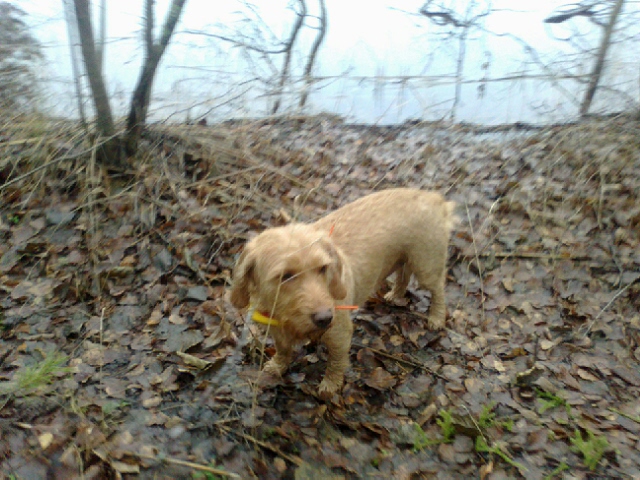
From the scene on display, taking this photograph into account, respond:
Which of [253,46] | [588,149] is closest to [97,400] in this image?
[253,46]

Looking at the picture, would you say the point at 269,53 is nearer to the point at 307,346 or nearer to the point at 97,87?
the point at 97,87

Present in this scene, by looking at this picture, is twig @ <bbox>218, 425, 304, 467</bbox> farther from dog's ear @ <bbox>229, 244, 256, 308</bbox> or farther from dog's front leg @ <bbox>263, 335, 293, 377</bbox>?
dog's ear @ <bbox>229, 244, 256, 308</bbox>

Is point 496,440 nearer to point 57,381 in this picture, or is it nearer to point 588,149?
point 57,381

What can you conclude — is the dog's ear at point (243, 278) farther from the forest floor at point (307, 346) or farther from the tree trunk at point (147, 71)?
the tree trunk at point (147, 71)

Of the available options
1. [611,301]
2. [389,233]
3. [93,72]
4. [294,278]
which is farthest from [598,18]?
[93,72]

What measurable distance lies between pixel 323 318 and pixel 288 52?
209 inches

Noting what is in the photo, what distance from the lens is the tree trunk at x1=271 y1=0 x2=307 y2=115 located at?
6107 millimetres

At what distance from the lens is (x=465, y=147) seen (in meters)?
6.88

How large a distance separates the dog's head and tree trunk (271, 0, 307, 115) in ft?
10.9

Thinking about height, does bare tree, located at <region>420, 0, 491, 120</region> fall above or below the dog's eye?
above

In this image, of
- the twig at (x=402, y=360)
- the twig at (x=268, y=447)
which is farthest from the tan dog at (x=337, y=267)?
the twig at (x=268, y=447)

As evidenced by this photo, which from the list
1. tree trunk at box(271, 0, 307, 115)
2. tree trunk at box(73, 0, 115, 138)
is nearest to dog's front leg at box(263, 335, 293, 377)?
tree trunk at box(73, 0, 115, 138)

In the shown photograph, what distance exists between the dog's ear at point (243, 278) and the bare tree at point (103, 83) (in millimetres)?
2827

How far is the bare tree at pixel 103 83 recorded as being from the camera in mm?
4770
